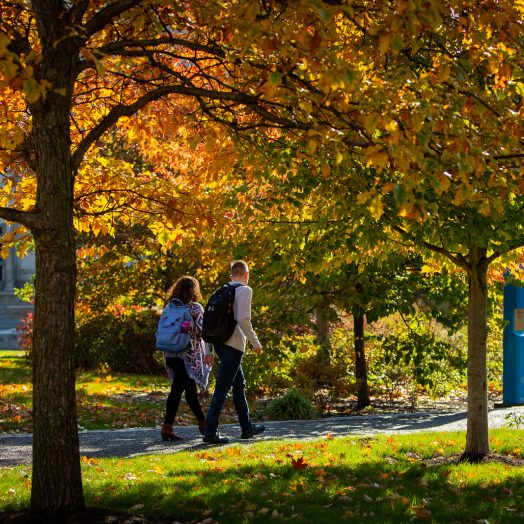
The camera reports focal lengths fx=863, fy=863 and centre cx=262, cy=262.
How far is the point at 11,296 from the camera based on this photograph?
43.6 meters

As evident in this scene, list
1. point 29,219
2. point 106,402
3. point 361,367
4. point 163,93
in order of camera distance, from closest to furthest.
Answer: point 29,219 → point 163,93 → point 106,402 → point 361,367

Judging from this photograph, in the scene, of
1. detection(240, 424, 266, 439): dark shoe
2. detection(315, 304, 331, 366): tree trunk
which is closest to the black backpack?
detection(240, 424, 266, 439): dark shoe

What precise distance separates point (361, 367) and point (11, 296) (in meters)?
32.4

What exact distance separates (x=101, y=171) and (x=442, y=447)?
428cm

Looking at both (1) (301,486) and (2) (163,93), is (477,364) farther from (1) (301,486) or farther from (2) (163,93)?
(2) (163,93)

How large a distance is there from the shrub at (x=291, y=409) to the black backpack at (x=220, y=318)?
168 inches

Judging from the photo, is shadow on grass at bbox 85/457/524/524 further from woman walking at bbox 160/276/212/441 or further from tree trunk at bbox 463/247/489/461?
woman walking at bbox 160/276/212/441

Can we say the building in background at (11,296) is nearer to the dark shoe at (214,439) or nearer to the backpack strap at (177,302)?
the backpack strap at (177,302)

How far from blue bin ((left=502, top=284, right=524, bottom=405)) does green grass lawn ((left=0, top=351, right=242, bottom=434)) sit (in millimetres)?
4411

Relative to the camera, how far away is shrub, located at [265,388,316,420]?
12805mm

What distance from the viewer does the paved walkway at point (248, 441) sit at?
8.76 metres

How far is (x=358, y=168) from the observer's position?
6.33 meters

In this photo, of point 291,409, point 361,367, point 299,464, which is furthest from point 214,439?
point 361,367

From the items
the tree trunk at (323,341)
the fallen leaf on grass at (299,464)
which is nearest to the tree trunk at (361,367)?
the tree trunk at (323,341)
